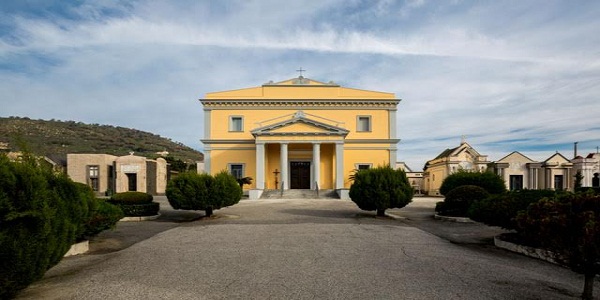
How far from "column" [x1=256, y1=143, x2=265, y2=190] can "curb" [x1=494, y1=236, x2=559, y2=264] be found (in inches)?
931

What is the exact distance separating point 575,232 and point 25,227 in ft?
23.2

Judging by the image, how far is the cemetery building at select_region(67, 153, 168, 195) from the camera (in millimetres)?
36375

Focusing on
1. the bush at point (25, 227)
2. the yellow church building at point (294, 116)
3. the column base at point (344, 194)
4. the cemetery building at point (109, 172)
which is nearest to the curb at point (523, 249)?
the bush at point (25, 227)

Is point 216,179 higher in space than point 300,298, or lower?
higher

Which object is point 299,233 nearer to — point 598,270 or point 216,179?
point 216,179

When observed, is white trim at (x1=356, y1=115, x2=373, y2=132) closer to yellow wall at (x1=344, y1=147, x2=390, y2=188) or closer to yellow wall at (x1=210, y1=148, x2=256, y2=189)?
yellow wall at (x1=344, y1=147, x2=390, y2=188)

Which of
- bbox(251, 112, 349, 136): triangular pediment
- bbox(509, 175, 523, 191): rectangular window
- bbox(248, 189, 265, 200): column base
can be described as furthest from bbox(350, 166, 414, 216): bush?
bbox(509, 175, 523, 191): rectangular window

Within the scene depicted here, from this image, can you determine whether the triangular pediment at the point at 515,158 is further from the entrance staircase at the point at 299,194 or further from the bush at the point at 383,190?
the bush at the point at 383,190

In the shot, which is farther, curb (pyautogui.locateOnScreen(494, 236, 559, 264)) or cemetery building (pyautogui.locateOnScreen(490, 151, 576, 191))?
cemetery building (pyautogui.locateOnScreen(490, 151, 576, 191))

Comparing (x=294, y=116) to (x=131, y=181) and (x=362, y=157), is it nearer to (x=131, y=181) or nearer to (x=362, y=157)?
(x=362, y=157)

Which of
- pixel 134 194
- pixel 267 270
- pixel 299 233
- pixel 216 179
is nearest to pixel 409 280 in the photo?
pixel 267 270

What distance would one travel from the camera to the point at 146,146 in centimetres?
8094

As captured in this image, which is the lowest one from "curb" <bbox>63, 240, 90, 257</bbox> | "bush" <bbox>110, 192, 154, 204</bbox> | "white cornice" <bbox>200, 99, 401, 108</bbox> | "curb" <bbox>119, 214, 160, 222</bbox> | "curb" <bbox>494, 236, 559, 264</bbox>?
"curb" <bbox>119, 214, 160, 222</bbox>

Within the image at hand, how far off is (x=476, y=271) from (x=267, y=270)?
3.66m
